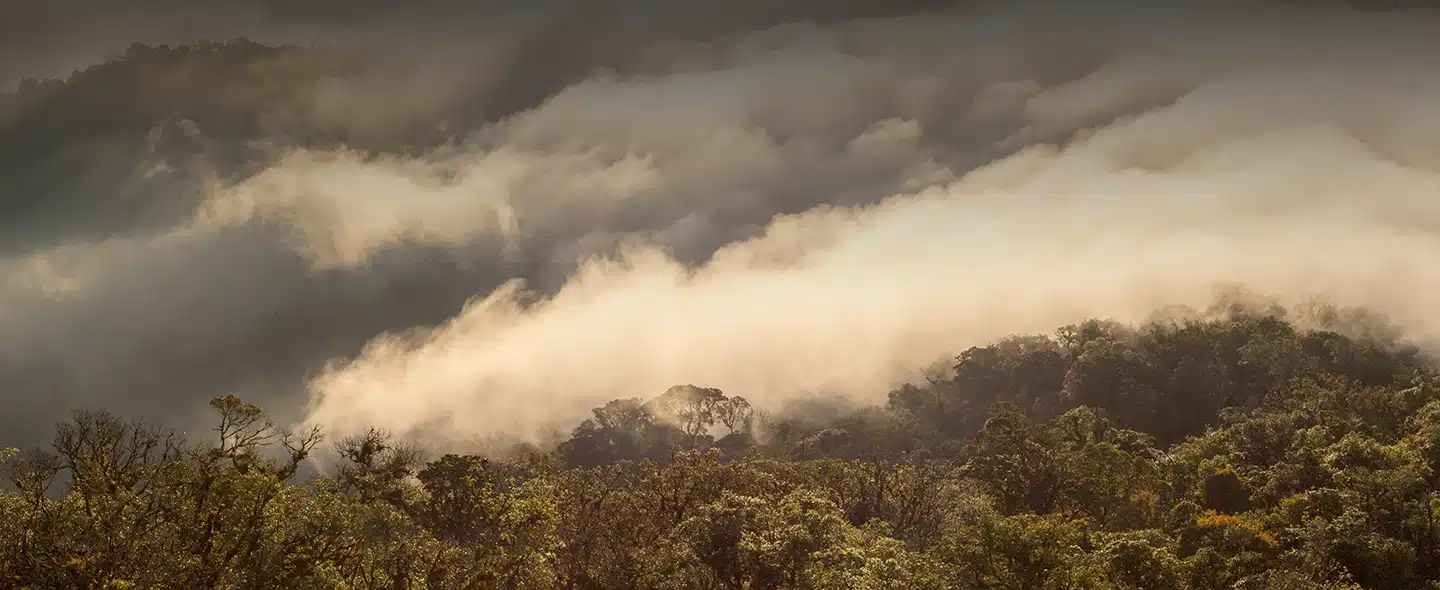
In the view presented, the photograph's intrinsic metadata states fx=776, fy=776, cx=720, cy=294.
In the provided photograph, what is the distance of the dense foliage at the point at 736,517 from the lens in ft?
133

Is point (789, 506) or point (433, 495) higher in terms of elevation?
point (433, 495)

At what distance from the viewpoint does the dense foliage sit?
40594mm

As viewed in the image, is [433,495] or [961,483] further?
[961,483]

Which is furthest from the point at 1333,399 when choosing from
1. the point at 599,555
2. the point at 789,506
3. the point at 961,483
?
the point at 599,555

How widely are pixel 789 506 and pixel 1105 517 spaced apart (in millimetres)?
40102

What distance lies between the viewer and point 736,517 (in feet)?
199

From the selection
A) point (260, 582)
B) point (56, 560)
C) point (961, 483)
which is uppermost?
point (56, 560)

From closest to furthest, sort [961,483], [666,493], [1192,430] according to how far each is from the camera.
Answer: [666,493]
[961,483]
[1192,430]

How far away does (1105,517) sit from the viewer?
82.5 m

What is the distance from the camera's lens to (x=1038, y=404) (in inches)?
7638

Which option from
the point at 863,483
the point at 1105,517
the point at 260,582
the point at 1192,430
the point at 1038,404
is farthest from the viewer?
the point at 1038,404

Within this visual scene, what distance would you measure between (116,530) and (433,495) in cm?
2791

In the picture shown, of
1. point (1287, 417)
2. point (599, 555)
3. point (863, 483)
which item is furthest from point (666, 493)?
point (1287, 417)

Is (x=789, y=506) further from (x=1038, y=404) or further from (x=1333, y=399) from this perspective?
(x=1038, y=404)
